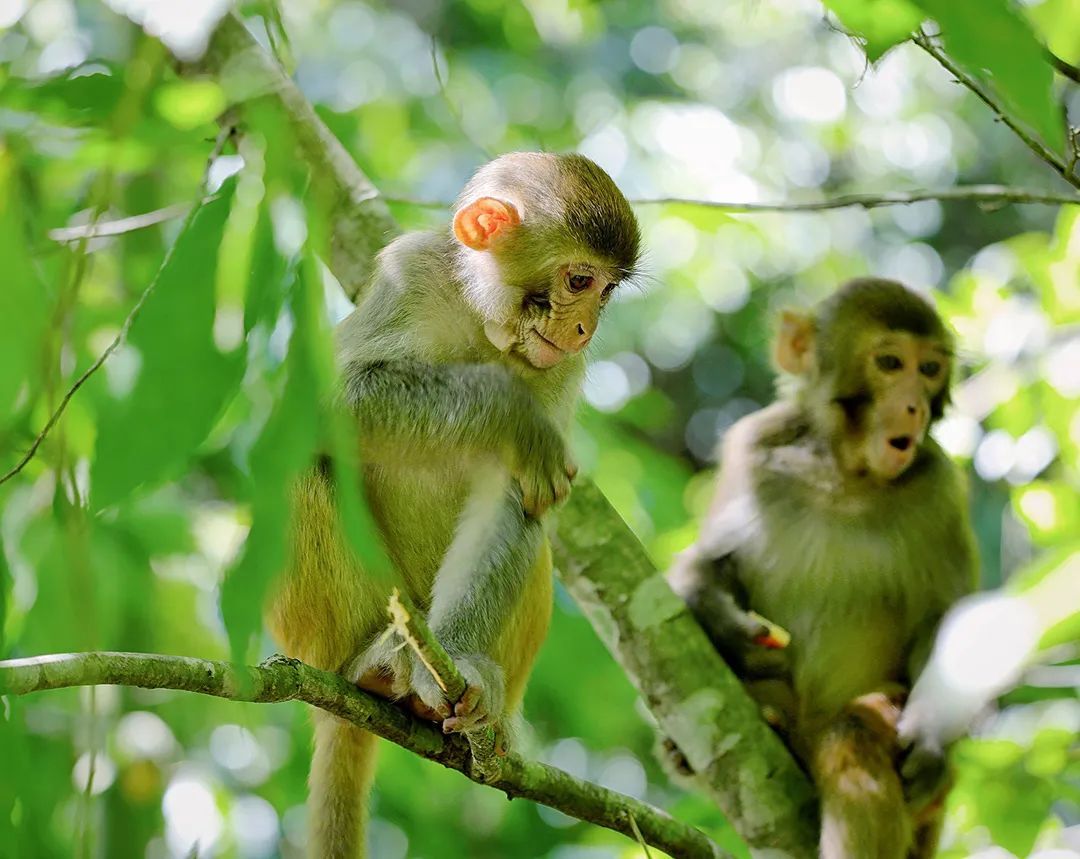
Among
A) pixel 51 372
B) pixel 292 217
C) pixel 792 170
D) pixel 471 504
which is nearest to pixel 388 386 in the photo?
pixel 471 504

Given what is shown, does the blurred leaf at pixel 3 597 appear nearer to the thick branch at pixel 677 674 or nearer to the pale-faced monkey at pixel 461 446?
the pale-faced monkey at pixel 461 446

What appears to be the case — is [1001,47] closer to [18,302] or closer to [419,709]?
[18,302]

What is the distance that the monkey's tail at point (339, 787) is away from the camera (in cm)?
405

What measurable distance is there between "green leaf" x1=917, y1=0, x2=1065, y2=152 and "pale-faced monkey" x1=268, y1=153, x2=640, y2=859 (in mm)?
2508

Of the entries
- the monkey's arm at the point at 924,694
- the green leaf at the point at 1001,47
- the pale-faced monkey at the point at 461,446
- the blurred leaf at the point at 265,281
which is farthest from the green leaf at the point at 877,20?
the monkey's arm at the point at 924,694

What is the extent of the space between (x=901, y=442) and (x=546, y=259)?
7.16ft

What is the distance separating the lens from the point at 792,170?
1466 centimetres

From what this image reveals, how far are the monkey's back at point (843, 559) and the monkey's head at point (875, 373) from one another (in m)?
0.15

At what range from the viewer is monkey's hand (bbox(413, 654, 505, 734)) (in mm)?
3494

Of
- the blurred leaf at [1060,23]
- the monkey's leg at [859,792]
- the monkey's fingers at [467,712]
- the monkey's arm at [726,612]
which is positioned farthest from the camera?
the monkey's arm at [726,612]

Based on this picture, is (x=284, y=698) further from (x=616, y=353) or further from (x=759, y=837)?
(x=616, y=353)

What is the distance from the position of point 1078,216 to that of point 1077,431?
882 mm

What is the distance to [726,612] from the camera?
5562 mm

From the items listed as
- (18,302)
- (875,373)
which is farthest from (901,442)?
(18,302)
